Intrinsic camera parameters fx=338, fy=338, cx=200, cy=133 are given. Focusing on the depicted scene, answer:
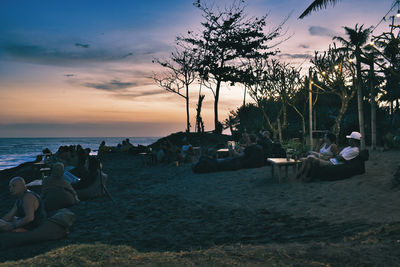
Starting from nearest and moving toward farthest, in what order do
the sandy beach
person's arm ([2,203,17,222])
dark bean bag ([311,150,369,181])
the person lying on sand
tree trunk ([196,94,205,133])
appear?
the sandy beach → person's arm ([2,203,17,222]) → dark bean bag ([311,150,369,181]) → the person lying on sand → tree trunk ([196,94,205,133])

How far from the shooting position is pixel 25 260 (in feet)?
13.3

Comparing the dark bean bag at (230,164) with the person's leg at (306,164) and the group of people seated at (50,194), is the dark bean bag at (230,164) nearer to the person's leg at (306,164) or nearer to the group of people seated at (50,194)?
the person's leg at (306,164)

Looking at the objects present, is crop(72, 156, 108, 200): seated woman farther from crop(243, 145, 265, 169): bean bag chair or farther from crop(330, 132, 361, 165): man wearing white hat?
crop(330, 132, 361, 165): man wearing white hat

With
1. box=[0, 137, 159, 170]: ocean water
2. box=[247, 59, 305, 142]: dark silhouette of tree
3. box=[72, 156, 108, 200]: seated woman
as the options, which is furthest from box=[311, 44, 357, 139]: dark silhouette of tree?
box=[0, 137, 159, 170]: ocean water

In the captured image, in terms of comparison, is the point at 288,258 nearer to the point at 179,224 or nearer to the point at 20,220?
the point at 179,224

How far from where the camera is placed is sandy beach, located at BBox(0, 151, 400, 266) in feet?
13.3

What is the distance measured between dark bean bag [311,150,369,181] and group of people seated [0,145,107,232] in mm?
5444

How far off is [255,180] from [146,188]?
318cm

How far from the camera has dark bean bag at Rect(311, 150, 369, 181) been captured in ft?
28.0

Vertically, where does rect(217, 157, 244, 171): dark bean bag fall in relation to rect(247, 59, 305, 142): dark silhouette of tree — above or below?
below

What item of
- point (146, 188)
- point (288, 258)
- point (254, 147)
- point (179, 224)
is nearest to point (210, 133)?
point (254, 147)

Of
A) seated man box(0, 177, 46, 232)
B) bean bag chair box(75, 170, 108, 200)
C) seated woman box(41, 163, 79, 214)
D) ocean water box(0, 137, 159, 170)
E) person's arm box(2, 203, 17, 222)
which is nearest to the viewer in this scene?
seated man box(0, 177, 46, 232)

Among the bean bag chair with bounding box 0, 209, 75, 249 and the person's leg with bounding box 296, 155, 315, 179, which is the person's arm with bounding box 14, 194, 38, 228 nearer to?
the bean bag chair with bounding box 0, 209, 75, 249

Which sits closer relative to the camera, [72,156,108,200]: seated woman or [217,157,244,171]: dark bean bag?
[72,156,108,200]: seated woman
